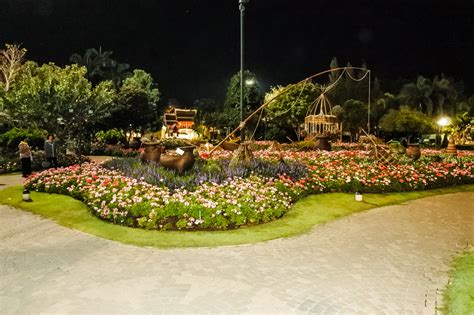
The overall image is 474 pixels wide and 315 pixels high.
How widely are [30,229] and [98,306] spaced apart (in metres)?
4.99

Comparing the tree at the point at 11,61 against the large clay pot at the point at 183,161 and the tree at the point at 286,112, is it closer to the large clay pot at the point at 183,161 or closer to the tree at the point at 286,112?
the tree at the point at 286,112

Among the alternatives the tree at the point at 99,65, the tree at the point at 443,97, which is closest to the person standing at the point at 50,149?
the tree at the point at 99,65

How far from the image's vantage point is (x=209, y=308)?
4977 mm

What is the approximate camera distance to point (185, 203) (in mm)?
9305

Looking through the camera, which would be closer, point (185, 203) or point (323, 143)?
point (185, 203)

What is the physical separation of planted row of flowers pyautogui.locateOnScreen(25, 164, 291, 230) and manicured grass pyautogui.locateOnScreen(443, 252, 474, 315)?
4.35 m

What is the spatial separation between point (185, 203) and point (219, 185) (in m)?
1.75

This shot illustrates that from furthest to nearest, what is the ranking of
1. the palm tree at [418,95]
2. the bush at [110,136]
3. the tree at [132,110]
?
the palm tree at [418,95], the tree at [132,110], the bush at [110,136]

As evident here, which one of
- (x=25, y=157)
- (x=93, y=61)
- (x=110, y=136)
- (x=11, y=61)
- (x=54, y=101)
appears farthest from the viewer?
(x=93, y=61)

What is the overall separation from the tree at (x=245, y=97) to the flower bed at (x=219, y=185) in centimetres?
2859

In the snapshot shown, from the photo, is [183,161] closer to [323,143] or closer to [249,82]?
[323,143]

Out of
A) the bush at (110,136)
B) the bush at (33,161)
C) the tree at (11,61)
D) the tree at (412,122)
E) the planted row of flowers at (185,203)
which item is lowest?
the planted row of flowers at (185,203)

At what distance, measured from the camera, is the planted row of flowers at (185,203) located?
906 centimetres

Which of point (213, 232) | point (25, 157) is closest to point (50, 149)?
point (25, 157)
